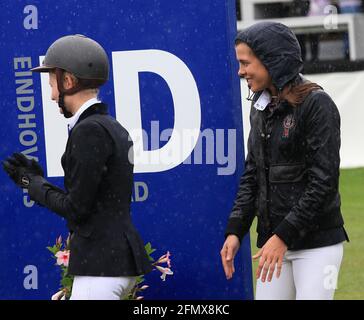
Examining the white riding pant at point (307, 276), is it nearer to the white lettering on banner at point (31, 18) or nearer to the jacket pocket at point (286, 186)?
the jacket pocket at point (286, 186)

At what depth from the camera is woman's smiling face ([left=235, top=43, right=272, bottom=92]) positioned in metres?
4.91

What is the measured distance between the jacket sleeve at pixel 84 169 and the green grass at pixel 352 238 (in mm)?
3798

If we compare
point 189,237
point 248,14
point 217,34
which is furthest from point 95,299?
point 248,14

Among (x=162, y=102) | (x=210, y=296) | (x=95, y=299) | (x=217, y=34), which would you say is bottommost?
(x=210, y=296)

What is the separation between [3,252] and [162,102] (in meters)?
1.30

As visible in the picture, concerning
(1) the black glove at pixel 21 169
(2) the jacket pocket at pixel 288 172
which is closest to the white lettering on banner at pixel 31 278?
(1) the black glove at pixel 21 169

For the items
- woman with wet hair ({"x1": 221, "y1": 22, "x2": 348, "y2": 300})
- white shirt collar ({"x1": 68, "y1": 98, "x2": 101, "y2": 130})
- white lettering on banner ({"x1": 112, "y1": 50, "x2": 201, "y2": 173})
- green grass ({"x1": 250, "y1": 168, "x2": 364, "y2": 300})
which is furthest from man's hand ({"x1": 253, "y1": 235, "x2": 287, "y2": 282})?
green grass ({"x1": 250, "y1": 168, "x2": 364, "y2": 300})

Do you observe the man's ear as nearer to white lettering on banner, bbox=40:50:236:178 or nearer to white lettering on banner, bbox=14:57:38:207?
white lettering on banner, bbox=40:50:236:178

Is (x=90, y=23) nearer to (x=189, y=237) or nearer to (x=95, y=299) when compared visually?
(x=189, y=237)

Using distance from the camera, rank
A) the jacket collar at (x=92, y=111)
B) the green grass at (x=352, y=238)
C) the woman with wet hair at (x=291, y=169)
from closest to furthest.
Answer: the jacket collar at (x=92, y=111) → the woman with wet hair at (x=291, y=169) → the green grass at (x=352, y=238)

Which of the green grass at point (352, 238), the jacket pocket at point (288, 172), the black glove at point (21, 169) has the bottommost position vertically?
the green grass at point (352, 238)

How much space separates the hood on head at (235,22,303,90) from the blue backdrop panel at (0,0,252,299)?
1.14m

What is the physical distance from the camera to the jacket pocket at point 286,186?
484cm
